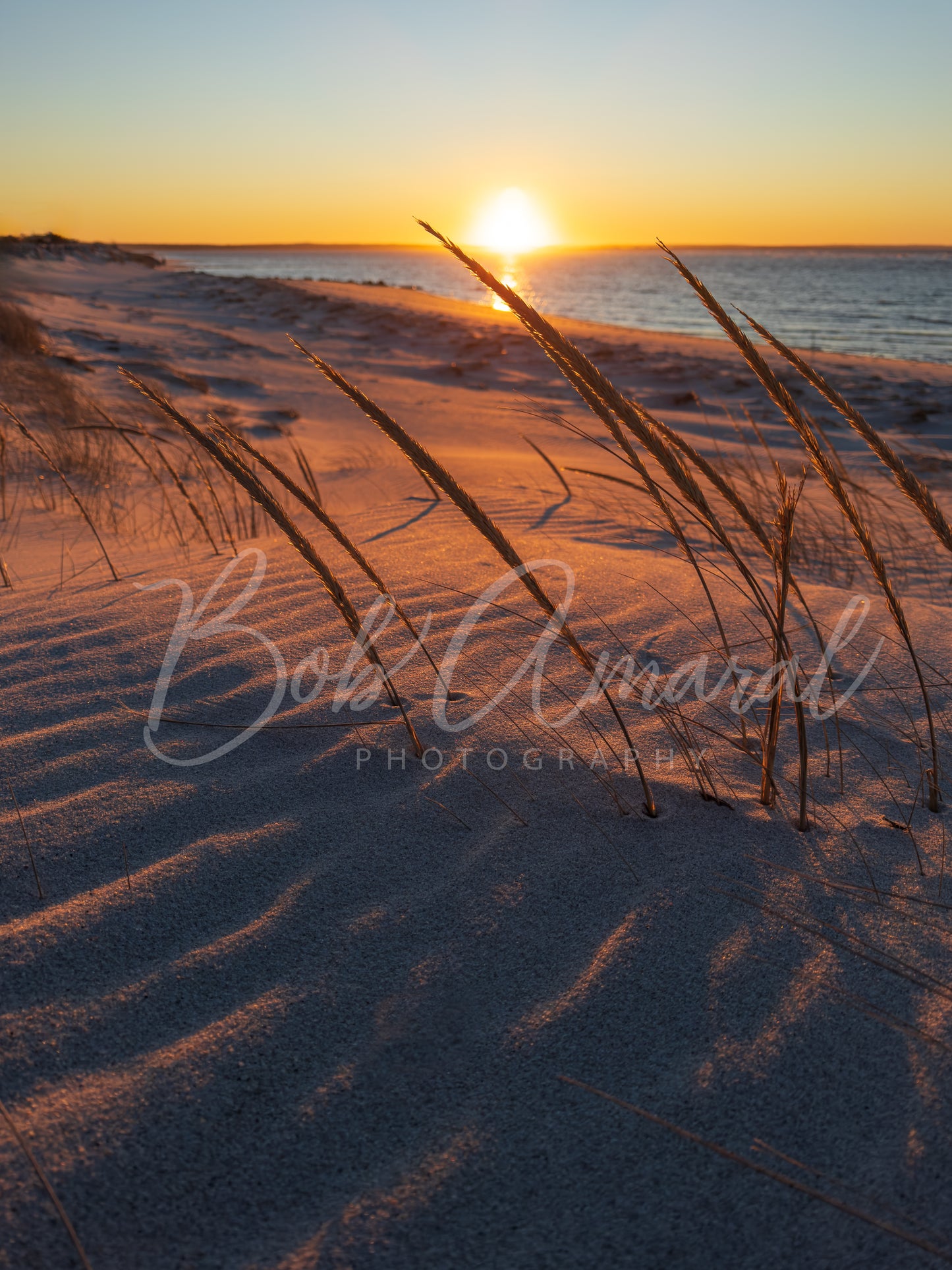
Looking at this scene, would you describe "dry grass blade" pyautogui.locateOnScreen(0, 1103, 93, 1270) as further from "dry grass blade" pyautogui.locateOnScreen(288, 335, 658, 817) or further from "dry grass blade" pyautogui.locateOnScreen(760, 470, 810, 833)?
"dry grass blade" pyautogui.locateOnScreen(760, 470, 810, 833)

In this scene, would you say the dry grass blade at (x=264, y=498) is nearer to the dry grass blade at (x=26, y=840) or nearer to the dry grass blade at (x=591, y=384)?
the dry grass blade at (x=591, y=384)

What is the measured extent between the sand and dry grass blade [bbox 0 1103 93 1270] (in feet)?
0.03

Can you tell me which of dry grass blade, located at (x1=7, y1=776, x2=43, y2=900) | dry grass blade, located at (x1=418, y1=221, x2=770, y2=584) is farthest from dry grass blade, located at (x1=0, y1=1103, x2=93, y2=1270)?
dry grass blade, located at (x1=418, y1=221, x2=770, y2=584)

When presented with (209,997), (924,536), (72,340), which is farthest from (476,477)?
(72,340)

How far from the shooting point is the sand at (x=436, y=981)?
81cm

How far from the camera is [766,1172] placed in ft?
2.73

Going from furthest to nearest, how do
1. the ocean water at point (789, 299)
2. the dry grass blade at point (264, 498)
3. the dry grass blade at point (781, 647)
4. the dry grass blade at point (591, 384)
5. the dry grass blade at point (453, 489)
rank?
the ocean water at point (789, 299) < the dry grass blade at point (264, 498) < the dry grass blade at point (781, 647) < the dry grass blade at point (453, 489) < the dry grass blade at point (591, 384)

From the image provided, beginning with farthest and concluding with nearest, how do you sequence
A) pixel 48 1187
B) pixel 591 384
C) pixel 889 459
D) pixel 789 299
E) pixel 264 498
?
pixel 789 299 → pixel 264 498 → pixel 889 459 → pixel 591 384 → pixel 48 1187

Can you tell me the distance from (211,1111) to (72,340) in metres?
11.7

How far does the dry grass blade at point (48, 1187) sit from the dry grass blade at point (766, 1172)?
1.67 feet

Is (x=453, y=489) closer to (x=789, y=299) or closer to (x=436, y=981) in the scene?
(x=436, y=981)

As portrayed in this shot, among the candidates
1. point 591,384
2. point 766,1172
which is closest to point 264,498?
point 591,384

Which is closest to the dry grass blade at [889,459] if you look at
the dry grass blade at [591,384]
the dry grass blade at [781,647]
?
the dry grass blade at [781,647]

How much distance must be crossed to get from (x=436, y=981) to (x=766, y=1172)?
0.45 m
